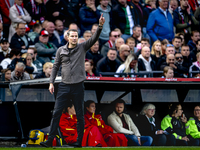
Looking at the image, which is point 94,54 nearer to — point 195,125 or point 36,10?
point 36,10

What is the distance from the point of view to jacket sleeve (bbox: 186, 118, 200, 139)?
714 cm

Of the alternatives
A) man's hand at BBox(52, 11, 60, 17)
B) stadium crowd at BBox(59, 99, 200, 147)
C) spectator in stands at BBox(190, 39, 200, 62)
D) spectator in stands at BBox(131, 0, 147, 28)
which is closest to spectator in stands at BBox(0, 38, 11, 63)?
man's hand at BBox(52, 11, 60, 17)

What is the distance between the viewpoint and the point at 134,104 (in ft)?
23.4

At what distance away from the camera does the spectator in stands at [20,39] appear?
10.3 m

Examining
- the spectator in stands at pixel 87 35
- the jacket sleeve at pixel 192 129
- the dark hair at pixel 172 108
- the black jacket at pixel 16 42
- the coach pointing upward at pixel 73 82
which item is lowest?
the jacket sleeve at pixel 192 129

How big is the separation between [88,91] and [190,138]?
2165 millimetres

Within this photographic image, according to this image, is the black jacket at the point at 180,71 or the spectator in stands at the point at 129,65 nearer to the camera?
the spectator in stands at the point at 129,65

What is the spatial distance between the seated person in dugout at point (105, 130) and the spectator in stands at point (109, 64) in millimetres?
2341

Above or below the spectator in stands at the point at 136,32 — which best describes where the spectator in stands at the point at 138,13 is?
above

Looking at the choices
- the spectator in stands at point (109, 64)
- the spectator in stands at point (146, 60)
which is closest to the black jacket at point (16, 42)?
the spectator in stands at point (109, 64)

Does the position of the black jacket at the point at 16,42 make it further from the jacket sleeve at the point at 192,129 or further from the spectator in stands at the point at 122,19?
the jacket sleeve at the point at 192,129

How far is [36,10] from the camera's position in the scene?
11258 millimetres

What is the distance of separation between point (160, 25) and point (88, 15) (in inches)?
95.4

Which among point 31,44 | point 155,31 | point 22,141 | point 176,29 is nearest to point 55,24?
point 31,44
